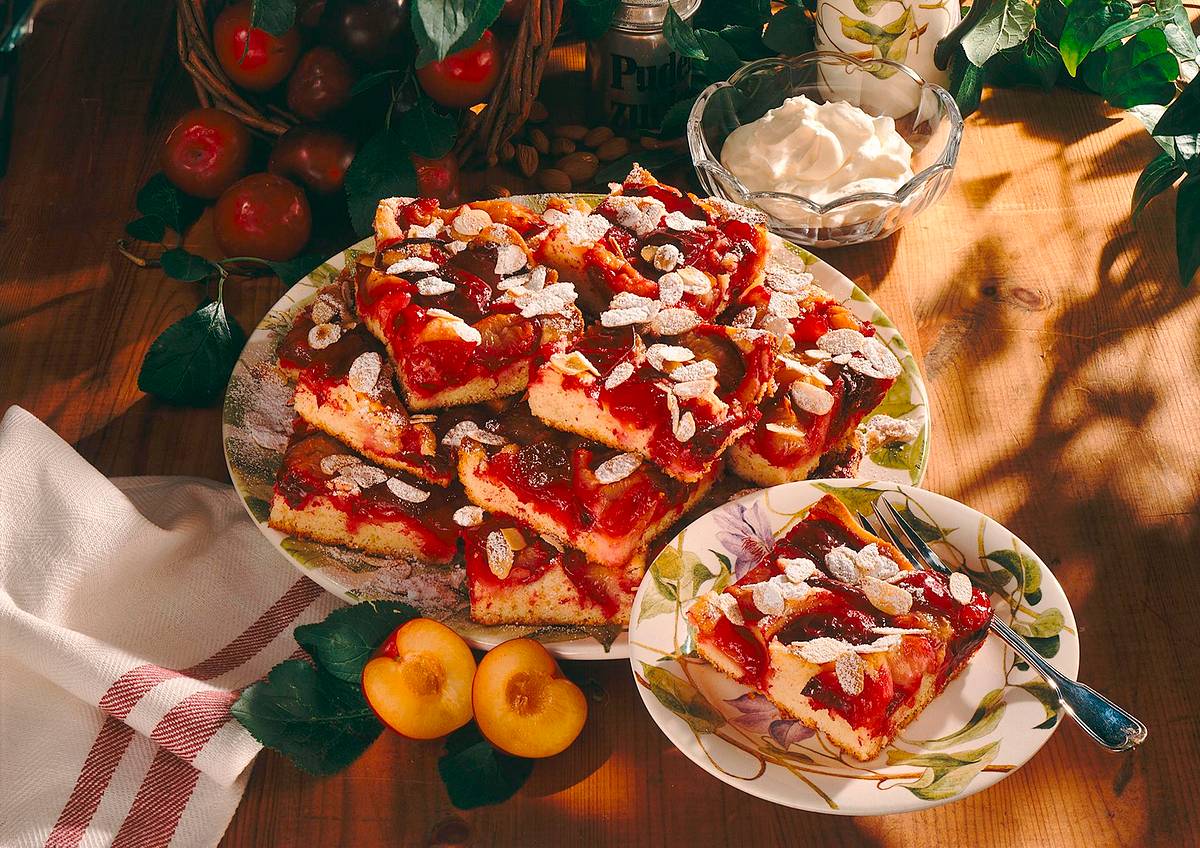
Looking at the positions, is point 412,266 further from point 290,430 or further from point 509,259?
point 290,430

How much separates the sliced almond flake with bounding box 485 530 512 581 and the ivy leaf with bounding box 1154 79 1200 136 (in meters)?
1.27

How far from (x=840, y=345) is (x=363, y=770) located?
0.93 m

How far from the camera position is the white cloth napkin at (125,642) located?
5.05 feet

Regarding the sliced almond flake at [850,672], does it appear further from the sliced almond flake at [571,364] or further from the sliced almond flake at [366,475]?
the sliced almond flake at [366,475]

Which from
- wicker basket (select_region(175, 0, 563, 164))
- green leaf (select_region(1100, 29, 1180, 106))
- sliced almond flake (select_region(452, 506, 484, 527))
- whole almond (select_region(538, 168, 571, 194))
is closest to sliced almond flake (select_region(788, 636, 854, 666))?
sliced almond flake (select_region(452, 506, 484, 527))

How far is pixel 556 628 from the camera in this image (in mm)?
1630

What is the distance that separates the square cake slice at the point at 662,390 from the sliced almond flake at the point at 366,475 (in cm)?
25

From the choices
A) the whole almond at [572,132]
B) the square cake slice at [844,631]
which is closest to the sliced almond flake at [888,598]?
the square cake slice at [844,631]

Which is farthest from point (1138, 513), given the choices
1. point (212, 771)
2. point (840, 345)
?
point (212, 771)

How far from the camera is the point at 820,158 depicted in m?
2.28

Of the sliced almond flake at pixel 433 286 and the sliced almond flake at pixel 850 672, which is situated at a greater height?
the sliced almond flake at pixel 433 286

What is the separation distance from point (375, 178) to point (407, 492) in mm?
803

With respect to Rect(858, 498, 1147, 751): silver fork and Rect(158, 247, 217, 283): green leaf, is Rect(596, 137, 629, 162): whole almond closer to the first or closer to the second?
Rect(158, 247, 217, 283): green leaf

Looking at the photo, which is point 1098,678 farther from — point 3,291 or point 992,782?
point 3,291
